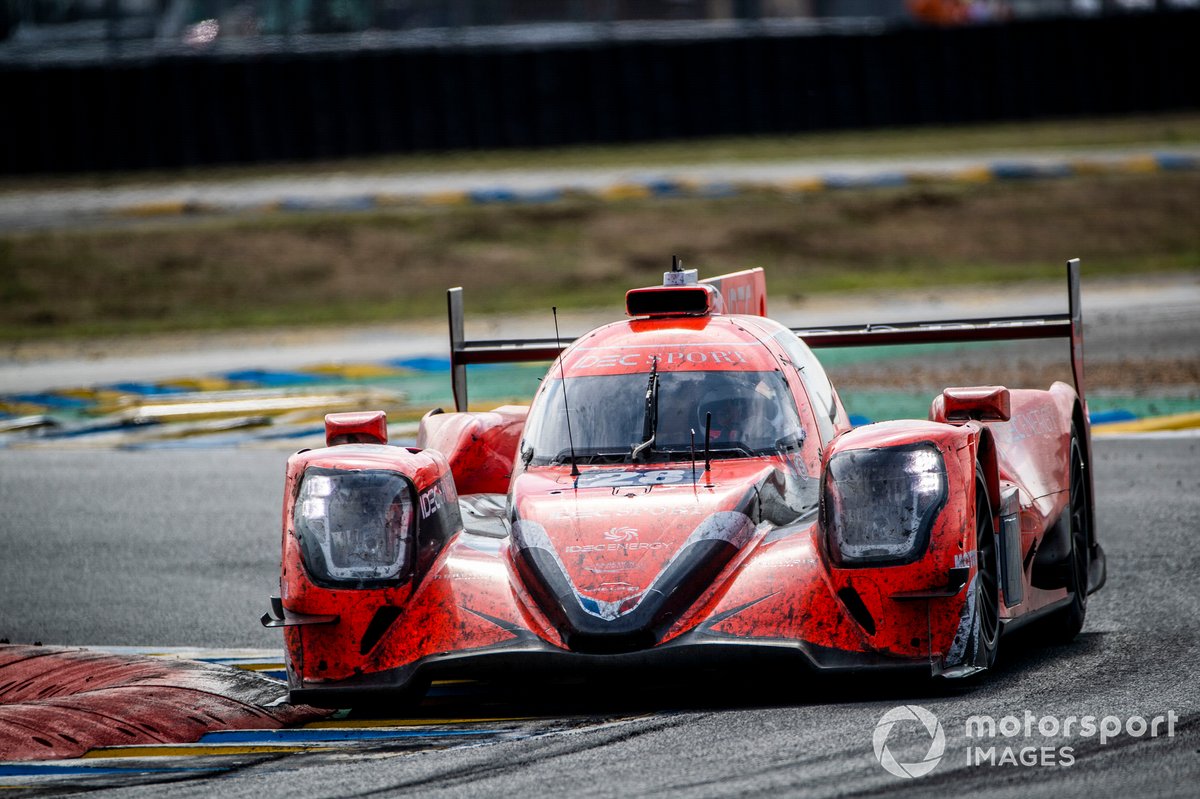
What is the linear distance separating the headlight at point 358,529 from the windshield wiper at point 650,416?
101 cm

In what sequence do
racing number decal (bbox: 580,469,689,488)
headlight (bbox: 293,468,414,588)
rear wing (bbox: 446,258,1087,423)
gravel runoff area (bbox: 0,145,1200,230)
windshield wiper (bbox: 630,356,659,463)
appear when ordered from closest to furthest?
1. headlight (bbox: 293,468,414,588)
2. racing number decal (bbox: 580,469,689,488)
3. windshield wiper (bbox: 630,356,659,463)
4. rear wing (bbox: 446,258,1087,423)
5. gravel runoff area (bbox: 0,145,1200,230)

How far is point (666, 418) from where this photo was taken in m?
7.29

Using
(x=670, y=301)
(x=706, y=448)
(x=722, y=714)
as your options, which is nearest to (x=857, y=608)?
(x=722, y=714)

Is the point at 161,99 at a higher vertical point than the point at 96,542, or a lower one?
higher

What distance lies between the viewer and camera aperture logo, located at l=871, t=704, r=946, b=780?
5.23m

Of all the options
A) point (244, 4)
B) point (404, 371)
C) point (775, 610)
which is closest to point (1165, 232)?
point (404, 371)

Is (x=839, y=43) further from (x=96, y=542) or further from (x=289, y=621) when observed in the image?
(x=289, y=621)

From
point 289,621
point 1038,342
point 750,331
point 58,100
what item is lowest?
point 1038,342

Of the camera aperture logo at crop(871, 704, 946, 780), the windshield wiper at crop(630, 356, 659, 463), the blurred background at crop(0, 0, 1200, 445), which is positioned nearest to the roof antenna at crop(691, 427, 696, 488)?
the windshield wiper at crop(630, 356, 659, 463)

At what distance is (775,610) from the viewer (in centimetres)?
619

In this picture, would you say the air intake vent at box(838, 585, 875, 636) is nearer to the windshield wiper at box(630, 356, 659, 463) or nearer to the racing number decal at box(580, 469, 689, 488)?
the racing number decal at box(580, 469, 689, 488)

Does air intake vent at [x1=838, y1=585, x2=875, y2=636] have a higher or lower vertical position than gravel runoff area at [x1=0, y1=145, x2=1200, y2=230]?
lower

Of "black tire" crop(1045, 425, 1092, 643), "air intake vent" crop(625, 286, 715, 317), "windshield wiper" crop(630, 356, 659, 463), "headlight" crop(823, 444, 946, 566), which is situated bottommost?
"black tire" crop(1045, 425, 1092, 643)

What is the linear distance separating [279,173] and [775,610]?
23446mm
